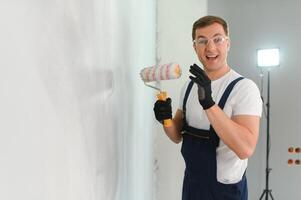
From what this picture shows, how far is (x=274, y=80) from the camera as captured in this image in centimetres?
295

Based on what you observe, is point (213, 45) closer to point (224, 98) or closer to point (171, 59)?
point (224, 98)

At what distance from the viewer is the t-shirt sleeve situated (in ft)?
3.49

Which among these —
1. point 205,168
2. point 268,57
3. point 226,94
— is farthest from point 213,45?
point 268,57

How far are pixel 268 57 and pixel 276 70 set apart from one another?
27 centimetres

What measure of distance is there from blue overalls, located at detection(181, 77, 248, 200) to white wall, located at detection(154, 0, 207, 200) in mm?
573

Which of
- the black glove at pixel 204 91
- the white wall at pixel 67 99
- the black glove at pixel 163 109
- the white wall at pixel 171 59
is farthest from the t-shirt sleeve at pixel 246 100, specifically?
the white wall at pixel 171 59

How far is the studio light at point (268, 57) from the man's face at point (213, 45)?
1717 mm

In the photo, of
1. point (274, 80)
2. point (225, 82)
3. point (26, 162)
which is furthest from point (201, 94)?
point (274, 80)

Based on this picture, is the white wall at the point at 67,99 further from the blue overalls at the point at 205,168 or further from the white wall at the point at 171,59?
the white wall at the point at 171,59

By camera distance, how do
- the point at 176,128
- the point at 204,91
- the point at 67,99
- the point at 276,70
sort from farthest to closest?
the point at 276,70 → the point at 176,128 → the point at 204,91 → the point at 67,99

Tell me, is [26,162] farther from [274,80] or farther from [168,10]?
[274,80]

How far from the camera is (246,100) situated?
3.50 feet

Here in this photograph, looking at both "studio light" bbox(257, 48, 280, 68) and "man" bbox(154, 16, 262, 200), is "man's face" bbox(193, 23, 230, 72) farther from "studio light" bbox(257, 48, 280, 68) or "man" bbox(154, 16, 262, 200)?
"studio light" bbox(257, 48, 280, 68)

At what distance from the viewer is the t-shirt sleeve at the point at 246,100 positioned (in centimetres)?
106
